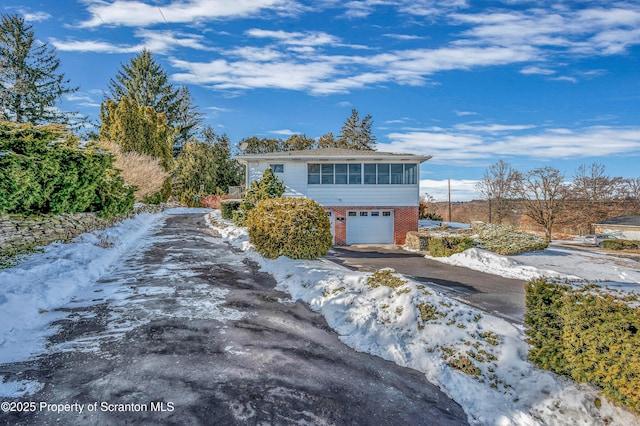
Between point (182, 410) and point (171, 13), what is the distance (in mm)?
15629

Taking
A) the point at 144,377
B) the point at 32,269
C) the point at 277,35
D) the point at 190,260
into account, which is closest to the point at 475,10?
the point at 277,35

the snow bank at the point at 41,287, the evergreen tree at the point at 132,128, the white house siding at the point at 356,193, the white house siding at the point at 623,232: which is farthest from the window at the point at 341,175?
the white house siding at the point at 623,232

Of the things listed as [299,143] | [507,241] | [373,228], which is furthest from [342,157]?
[299,143]

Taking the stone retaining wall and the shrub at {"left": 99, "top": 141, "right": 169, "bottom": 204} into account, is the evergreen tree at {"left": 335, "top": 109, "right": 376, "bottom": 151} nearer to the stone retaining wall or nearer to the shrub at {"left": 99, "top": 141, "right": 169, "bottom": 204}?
the shrub at {"left": 99, "top": 141, "right": 169, "bottom": 204}

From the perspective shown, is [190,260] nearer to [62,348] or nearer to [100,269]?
[100,269]

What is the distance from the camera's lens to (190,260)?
10.8 m

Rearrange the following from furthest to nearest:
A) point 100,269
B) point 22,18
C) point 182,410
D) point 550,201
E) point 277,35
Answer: point 550,201 < point 22,18 < point 277,35 < point 100,269 < point 182,410

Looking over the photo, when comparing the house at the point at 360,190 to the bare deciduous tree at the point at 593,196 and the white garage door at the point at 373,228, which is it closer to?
the white garage door at the point at 373,228

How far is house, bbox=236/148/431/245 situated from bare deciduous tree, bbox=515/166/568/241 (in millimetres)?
18675

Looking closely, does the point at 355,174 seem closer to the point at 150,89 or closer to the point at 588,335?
the point at 588,335

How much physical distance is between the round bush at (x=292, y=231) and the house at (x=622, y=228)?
31241 millimetres

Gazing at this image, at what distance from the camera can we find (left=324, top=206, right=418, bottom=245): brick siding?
67.4ft

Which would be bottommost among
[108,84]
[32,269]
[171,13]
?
[32,269]

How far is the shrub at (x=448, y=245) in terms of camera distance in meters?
14.8
